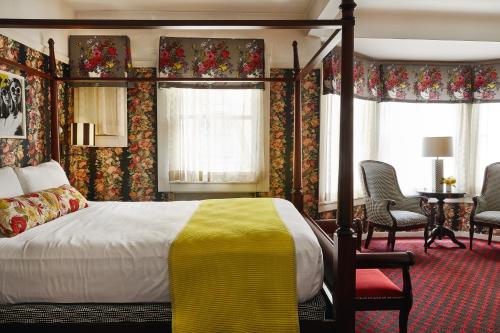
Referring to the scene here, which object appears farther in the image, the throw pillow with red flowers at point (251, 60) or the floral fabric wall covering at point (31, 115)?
the throw pillow with red flowers at point (251, 60)

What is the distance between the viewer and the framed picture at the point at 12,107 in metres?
3.42

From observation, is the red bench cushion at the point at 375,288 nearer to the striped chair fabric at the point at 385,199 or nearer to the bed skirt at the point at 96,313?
the bed skirt at the point at 96,313

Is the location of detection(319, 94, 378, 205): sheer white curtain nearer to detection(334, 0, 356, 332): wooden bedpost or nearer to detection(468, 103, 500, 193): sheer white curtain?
detection(468, 103, 500, 193): sheer white curtain

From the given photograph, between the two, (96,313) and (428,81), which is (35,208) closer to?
(96,313)

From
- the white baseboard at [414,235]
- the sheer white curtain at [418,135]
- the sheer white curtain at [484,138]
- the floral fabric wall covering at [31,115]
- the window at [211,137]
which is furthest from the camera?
the sheer white curtain at [418,135]

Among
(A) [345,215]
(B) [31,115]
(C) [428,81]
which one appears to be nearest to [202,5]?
(B) [31,115]

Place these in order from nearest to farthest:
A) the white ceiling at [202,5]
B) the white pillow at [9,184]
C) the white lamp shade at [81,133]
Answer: the white pillow at [9,184], the white lamp shade at [81,133], the white ceiling at [202,5]

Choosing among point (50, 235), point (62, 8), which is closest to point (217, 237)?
point (50, 235)

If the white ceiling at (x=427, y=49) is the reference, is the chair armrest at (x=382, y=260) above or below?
below

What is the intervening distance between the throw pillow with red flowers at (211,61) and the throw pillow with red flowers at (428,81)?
281cm

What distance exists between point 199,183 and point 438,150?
3.02 metres

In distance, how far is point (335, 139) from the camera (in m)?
5.17

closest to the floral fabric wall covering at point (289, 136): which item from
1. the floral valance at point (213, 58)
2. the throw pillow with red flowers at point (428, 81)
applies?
the floral valance at point (213, 58)

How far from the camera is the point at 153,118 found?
484 centimetres
